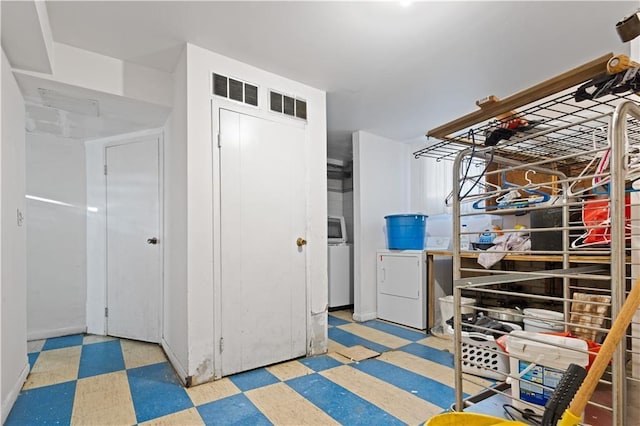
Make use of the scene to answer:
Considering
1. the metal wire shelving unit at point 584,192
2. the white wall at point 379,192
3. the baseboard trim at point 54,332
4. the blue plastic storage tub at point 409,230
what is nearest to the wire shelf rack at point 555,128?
the metal wire shelving unit at point 584,192

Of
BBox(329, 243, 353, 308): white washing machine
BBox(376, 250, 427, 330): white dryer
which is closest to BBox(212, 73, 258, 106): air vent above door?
BBox(376, 250, 427, 330): white dryer

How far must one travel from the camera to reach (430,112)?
3.47 m

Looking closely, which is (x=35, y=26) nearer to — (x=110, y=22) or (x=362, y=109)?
(x=110, y=22)

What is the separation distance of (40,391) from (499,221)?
164 inches

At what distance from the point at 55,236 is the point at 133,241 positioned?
858mm

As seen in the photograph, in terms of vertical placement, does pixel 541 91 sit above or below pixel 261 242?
above

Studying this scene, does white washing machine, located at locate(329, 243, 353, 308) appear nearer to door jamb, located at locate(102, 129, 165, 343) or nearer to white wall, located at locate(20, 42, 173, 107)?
door jamb, located at locate(102, 129, 165, 343)

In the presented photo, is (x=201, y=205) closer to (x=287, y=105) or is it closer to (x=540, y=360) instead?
(x=287, y=105)

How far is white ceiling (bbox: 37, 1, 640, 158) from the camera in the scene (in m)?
1.91

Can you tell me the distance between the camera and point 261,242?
2.60m

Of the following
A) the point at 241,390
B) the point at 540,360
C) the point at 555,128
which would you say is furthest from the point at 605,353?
the point at 241,390

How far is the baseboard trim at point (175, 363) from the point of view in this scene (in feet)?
7.41

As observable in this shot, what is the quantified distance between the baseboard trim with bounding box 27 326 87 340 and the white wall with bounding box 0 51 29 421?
3.65 ft

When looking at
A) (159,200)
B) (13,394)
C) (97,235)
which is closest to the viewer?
(13,394)
